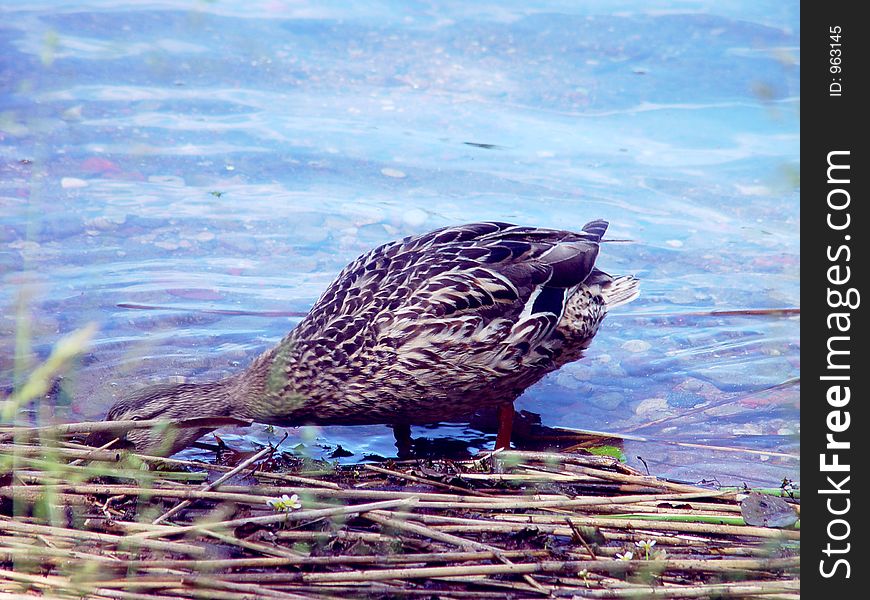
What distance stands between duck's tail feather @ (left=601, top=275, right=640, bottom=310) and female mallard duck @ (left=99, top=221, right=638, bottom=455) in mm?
200

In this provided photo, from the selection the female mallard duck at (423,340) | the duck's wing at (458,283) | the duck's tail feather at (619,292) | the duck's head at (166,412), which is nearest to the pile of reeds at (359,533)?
the duck's head at (166,412)

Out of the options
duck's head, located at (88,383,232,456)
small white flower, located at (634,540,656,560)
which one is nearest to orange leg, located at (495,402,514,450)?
duck's head, located at (88,383,232,456)

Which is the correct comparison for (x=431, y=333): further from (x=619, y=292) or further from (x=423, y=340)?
(x=619, y=292)

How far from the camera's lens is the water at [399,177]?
6.16 m

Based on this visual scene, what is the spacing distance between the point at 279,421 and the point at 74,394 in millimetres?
1084

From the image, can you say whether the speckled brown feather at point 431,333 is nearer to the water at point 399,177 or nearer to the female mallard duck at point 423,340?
the female mallard duck at point 423,340

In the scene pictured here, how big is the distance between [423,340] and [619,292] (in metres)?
1.28

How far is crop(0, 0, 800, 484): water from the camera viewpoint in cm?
616

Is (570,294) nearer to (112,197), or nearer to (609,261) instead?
(609,261)

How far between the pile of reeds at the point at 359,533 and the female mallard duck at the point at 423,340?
0.90 m

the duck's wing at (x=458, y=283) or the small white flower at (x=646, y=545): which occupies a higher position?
the duck's wing at (x=458, y=283)
